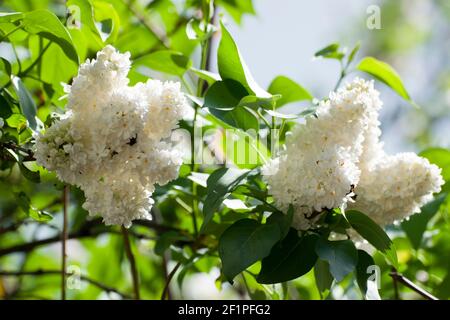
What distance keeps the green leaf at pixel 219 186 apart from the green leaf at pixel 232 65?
0.42 ft

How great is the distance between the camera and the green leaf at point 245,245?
104 centimetres

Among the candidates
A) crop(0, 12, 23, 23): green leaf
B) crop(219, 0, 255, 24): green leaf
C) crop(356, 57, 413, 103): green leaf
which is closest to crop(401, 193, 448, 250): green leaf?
crop(356, 57, 413, 103): green leaf

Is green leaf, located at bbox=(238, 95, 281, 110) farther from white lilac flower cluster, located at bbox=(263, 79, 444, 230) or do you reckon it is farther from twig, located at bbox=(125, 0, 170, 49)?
twig, located at bbox=(125, 0, 170, 49)

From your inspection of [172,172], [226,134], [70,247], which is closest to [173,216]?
[226,134]

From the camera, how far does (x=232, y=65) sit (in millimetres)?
1160

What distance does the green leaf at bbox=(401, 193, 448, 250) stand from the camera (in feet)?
4.75

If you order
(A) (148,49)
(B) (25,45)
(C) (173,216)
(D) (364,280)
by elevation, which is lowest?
(D) (364,280)

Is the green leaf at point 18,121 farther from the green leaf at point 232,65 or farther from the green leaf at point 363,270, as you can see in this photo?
the green leaf at point 363,270

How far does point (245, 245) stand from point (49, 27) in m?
0.44

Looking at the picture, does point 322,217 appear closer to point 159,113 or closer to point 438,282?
point 159,113

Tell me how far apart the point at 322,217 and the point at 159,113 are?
32 centimetres

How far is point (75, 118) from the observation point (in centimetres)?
98

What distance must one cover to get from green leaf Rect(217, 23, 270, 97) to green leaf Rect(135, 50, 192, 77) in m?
0.17

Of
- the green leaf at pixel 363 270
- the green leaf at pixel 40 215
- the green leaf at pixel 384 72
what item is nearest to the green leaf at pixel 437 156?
the green leaf at pixel 384 72
